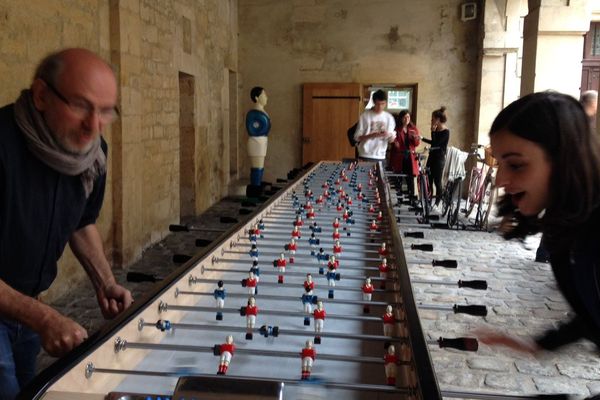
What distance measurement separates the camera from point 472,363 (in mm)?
3521

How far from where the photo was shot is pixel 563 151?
135cm

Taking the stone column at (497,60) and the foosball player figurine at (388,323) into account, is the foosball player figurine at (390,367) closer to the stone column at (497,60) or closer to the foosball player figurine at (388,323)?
the foosball player figurine at (388,323)

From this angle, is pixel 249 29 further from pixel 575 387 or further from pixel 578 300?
pixel 578 300

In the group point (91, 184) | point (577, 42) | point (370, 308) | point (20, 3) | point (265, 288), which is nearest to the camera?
point (91, 184)

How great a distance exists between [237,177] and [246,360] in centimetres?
940

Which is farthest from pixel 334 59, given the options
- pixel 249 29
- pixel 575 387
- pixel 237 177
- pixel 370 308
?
pixel 370 308

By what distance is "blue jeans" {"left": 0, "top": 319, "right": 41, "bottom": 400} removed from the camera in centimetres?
169

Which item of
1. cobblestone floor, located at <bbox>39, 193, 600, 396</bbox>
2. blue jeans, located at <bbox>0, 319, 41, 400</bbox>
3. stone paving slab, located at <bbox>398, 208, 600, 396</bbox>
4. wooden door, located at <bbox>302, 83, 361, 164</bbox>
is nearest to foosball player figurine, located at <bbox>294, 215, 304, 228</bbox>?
→ stone paving slab, located at <bbox>398, 208, 600, 396</bbox>

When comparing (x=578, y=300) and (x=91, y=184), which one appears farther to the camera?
(x=91, y=184)

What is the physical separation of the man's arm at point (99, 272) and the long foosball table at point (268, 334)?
0.59ft

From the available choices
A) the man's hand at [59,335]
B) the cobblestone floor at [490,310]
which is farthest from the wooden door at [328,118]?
the man's hand at [59,335]

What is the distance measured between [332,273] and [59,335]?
3.79 feet

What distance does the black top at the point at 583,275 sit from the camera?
1.33 meters

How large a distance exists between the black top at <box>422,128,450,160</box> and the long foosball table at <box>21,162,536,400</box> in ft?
17.0
